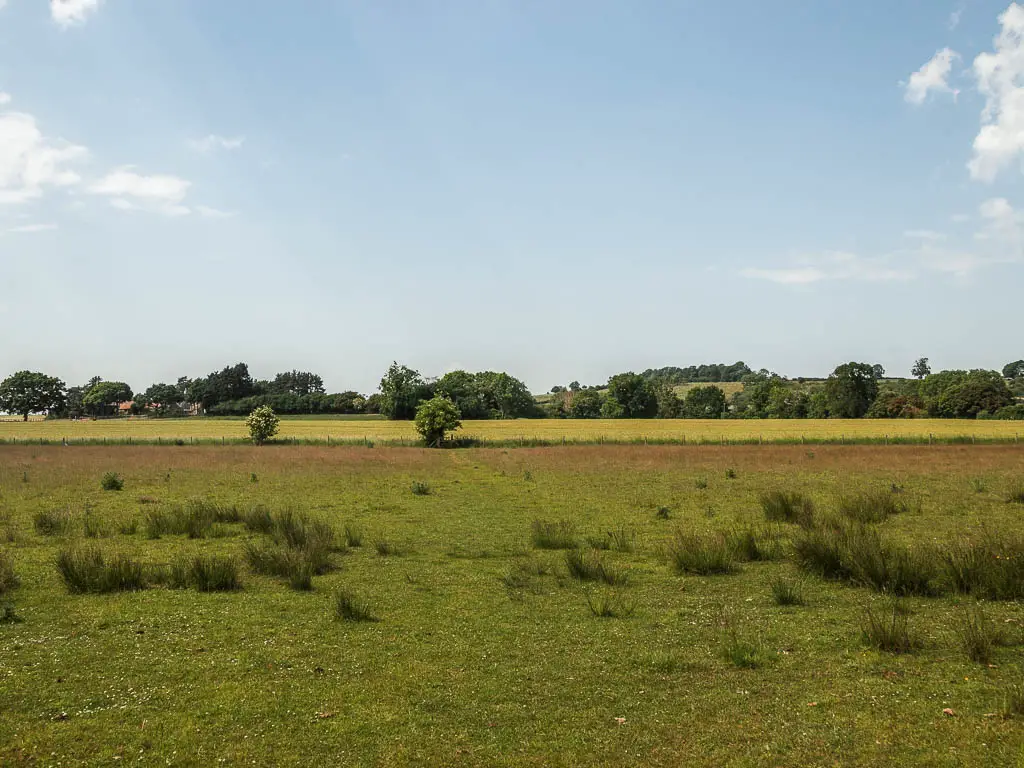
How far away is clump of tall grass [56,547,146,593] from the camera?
12625 mm

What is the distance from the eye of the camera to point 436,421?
201 ft

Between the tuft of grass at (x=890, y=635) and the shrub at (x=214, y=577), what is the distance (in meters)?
10.9

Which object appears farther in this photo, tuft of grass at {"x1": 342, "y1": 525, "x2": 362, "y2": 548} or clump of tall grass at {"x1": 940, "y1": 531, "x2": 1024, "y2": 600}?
tuft of grass at {"x1": 342, "y1": 525, "x2": 362, "y2": 548}

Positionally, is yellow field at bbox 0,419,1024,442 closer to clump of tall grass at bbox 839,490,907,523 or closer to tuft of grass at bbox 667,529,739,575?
clump of tall grass at bbox 839,490,907,523

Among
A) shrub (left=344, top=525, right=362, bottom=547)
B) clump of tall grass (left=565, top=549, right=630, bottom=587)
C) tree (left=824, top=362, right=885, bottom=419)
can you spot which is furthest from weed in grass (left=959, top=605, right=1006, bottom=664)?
tree (left=824, top=362, right=885, bottom=419)

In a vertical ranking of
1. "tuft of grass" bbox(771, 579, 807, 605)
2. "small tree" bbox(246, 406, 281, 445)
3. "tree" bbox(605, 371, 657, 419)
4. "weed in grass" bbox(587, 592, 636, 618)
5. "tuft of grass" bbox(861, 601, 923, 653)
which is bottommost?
"weed in grass" bbox(587, 592, 636, 618)

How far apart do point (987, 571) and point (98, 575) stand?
16.0m

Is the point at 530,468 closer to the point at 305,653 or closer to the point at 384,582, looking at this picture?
the point at 384,582

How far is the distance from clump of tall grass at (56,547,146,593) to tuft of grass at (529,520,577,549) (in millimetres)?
8966

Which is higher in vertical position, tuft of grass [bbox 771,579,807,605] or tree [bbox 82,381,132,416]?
tree [bbox 82,381,132,416]

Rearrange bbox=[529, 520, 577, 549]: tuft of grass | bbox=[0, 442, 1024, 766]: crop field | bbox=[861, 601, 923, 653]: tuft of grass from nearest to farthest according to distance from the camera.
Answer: bbox=[0, 442, 1024, 766]: crop field < bbox=[861, 601, 923, 653]: tuft of grass < bbox=[529, 520, 577, 549]: tuft of grass

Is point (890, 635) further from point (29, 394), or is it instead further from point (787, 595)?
point (29, 394)

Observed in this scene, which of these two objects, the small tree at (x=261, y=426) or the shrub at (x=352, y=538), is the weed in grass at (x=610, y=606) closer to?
the shrub at (x=352, y=538)

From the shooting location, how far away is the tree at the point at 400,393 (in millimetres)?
108062
